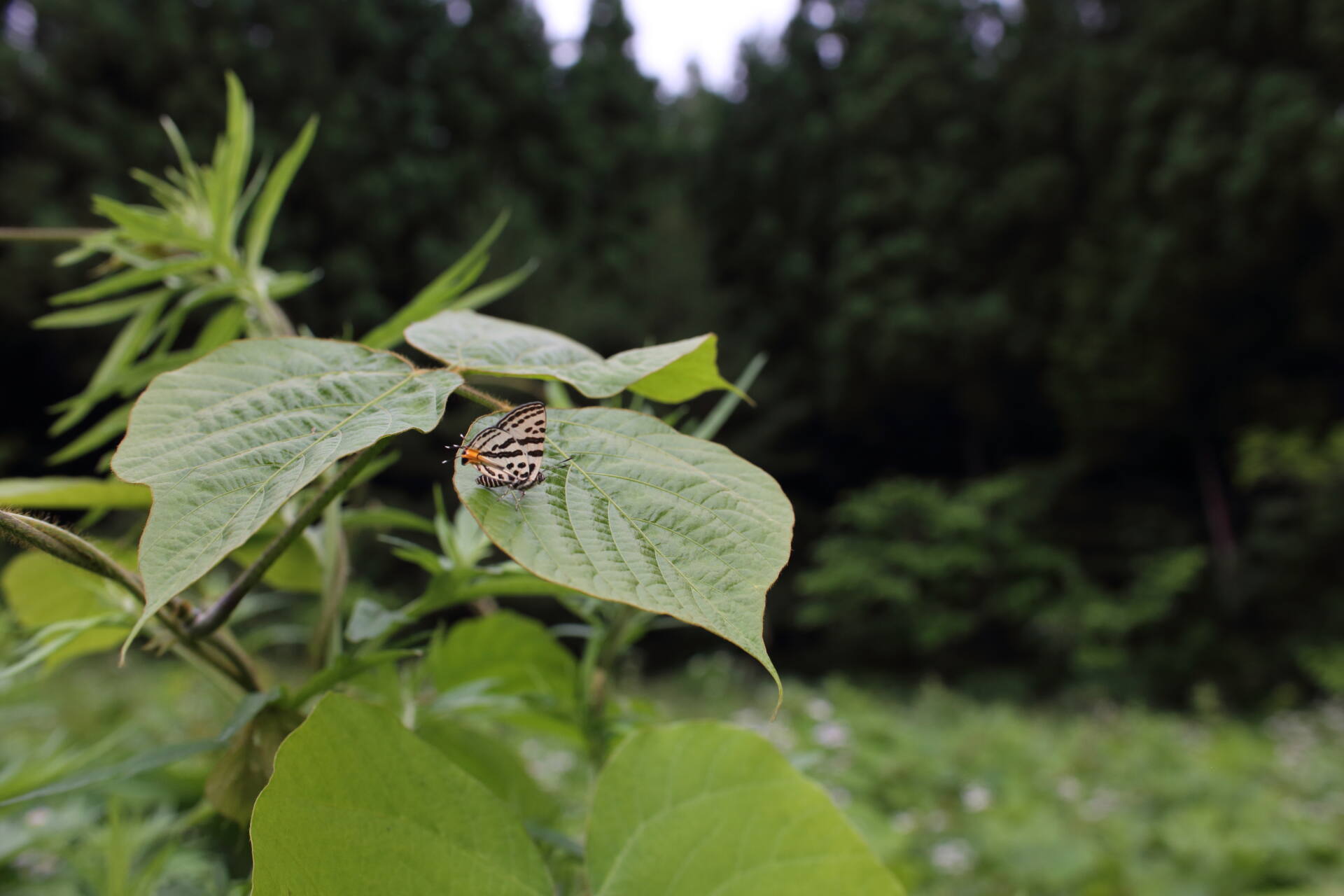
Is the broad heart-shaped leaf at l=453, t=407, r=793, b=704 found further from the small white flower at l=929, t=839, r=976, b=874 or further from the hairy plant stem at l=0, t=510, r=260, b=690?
the small white flower at l=929, t=839, r=976, b=874

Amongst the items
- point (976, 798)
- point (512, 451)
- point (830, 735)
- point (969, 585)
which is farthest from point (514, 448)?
point (969, 585)

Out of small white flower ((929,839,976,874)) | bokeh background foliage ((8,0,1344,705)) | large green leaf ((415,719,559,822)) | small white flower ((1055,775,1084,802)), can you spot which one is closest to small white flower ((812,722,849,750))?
small white flower ((929,839,976,874))

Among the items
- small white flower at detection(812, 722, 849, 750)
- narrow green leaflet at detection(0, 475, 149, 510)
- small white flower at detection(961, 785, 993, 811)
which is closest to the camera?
narrow green leaflet at detection(0, 475, 149, 510)

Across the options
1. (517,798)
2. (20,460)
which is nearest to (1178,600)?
(517,798)

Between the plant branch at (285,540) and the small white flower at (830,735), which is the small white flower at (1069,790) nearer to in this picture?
A: the small white flower at (830,735)

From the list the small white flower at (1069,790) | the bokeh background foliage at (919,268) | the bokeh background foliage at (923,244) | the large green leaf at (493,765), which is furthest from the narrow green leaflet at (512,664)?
the bokeh background foliage at (923,244)
